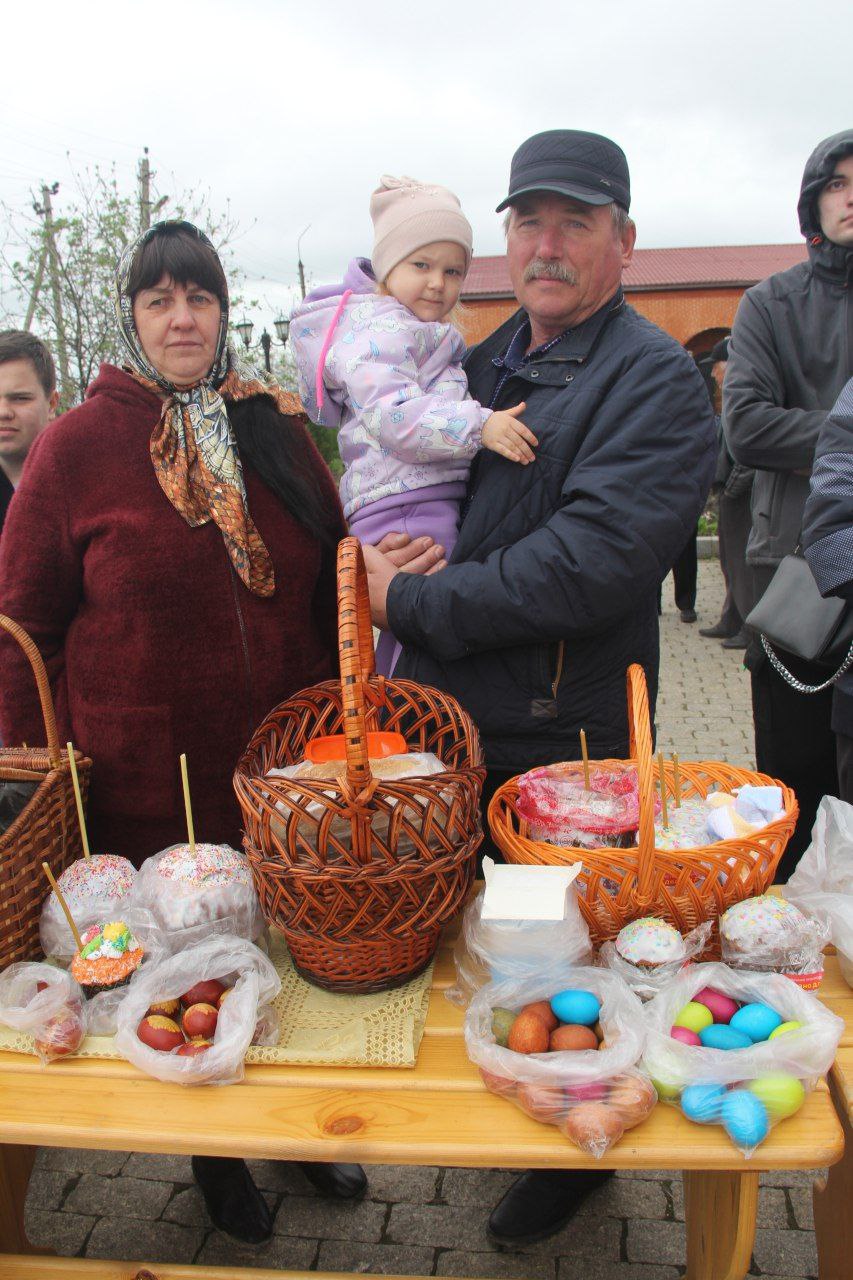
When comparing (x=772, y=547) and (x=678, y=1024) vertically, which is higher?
(x=772, y=547)

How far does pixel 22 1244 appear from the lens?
193 cm

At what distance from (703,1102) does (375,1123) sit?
420 mm

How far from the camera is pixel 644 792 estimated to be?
130 cm

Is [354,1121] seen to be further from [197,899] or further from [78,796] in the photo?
[78,796]

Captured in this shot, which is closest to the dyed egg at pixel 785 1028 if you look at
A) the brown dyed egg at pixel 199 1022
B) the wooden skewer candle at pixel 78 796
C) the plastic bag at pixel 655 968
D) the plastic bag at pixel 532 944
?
the plastic bag at pixel 655 968

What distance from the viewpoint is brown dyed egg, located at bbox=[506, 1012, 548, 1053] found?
4.14 ft

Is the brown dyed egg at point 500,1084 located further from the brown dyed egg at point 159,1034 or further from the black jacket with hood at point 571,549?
the black jacket with hood at point 571,549

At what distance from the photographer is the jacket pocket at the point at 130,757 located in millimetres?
1830

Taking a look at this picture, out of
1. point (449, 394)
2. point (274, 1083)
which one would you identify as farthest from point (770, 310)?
point (274, 1083)

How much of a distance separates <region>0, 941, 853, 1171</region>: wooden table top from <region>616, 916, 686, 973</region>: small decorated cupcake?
0.19 meters

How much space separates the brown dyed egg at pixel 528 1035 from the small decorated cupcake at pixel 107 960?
59cm

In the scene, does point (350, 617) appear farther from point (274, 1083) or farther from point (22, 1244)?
point (22, 1244)

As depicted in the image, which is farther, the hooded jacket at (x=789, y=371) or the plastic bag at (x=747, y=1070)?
the hooded jacket at (x=789, y=371)

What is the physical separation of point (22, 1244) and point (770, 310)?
284cm
